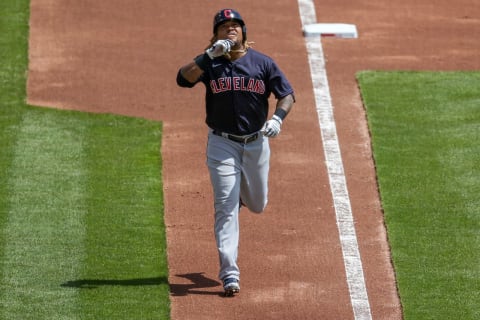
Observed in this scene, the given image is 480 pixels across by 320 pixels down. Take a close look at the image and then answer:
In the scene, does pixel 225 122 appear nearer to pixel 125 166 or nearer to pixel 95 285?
pixel 95 285

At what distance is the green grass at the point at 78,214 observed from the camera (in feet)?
31.6

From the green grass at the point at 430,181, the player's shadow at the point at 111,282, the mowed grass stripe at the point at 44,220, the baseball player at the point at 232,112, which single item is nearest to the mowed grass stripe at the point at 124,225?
the player's shadow at the point at 111,282

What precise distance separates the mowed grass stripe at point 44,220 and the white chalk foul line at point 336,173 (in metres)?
2.24

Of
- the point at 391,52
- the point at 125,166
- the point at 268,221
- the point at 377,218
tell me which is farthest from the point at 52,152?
the point at 391,52

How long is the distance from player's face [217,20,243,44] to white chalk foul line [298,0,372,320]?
7.18 ft

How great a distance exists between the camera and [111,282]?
988 centimetres

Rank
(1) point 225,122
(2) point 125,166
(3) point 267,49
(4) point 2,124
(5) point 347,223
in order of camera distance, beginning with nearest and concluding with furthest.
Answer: (1) point 225,122 → (5) point 347,223 → (2) point 125,166 → (4) point 2,124 → (3) point 267,49

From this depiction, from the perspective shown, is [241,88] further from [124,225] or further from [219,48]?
[124,225]

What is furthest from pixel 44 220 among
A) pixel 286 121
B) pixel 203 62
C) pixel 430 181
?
pixel 430 181

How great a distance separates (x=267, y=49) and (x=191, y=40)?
3.06ft

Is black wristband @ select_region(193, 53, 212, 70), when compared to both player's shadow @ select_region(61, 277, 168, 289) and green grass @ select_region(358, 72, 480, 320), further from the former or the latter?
green grass @ select_region(358, 72, 480, 320)

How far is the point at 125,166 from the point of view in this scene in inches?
472

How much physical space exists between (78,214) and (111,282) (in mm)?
1320

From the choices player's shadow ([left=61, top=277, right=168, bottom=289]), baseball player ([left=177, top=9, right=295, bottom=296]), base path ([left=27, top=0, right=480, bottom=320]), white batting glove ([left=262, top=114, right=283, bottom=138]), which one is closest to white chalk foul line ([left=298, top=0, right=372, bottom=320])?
base path ([left=27, top=0, right=480, bottom=320])
